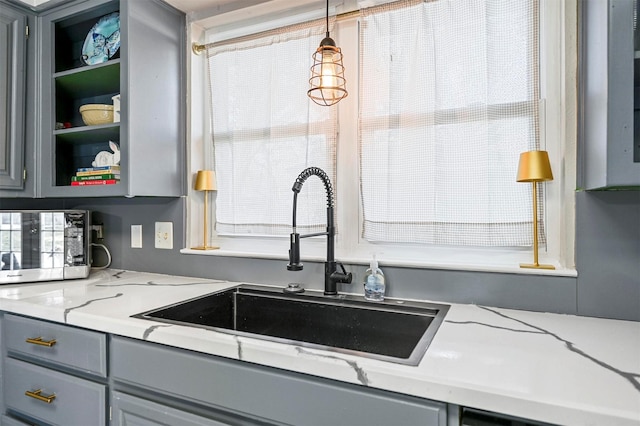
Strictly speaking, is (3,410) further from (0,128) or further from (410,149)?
(410,149)

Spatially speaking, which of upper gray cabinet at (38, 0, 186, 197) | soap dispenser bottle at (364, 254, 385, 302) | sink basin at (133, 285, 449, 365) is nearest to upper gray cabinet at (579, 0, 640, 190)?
sink basin at (133, 285, 449, 365)

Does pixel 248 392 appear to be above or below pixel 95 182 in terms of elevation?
below

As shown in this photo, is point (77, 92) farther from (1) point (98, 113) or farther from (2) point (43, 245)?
(2) point (43, 245)

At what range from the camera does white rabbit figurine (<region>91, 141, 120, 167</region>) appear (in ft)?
5.79

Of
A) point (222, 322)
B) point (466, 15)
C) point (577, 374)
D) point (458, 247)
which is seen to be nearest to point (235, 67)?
point (466, 15)

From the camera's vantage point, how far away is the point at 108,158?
1.78 meters

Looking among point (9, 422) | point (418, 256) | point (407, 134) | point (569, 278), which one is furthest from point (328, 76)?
point (9, 422)

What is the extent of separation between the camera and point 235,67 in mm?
1729

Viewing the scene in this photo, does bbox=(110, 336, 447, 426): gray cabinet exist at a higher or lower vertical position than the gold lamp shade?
lower

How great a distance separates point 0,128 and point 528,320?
220cm

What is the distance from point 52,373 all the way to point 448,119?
1.55 m

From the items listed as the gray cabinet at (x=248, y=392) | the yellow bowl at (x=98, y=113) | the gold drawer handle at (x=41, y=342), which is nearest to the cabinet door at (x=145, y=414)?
the gray cabinet at (x=248, y=392)

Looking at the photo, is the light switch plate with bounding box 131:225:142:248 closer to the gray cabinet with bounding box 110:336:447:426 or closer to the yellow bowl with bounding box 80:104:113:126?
the yellow bowl with bounding box 80:104:113:126

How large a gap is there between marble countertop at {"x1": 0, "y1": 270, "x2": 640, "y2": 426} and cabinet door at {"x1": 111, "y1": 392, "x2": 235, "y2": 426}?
0.58 ft
